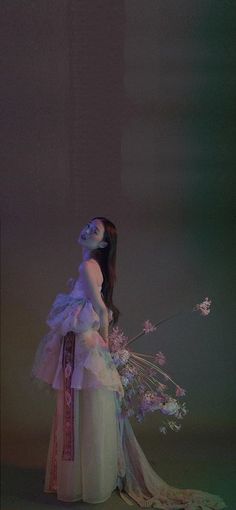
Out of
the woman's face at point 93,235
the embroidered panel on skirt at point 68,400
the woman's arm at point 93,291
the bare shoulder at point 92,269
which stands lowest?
the embroidered panel on skirt at point 68,400

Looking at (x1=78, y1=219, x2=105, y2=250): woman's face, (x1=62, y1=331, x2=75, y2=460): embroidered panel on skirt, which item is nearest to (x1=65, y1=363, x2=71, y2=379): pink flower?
(x1=62, y1=331, x2=75, y2=460): embroidered panel on skirt

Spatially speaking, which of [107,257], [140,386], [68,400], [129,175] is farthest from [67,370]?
[129,175]

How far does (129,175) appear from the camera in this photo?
3029mm

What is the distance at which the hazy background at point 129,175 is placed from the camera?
2943 mm

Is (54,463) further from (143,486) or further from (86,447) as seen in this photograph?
(143,486)

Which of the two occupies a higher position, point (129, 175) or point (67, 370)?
point (129, 175)

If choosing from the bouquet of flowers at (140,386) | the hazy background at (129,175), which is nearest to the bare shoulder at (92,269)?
the bouquet of flowers at (140,386)

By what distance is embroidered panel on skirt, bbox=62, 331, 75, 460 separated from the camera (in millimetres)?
2285

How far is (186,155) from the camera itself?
3.02 m

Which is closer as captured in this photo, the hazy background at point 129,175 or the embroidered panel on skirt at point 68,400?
the embroidered panel on skirt at point 68,400

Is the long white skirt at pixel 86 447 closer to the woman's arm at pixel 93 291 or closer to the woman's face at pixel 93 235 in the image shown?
the woman's arm at pixel 93 291

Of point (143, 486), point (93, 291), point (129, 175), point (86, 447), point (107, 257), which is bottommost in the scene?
point (143, 486)

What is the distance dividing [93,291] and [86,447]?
22.3 inches

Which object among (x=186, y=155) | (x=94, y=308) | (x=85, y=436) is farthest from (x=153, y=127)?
(x=85, y=436)
